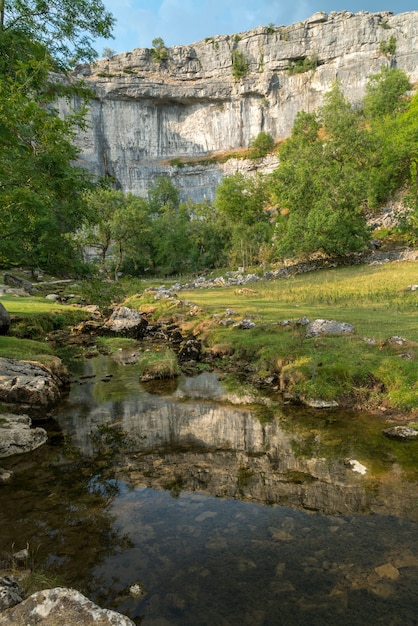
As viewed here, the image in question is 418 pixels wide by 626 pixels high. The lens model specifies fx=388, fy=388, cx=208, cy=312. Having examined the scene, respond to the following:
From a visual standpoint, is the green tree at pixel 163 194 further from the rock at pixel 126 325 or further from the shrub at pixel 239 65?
the rock at pixel 126 325

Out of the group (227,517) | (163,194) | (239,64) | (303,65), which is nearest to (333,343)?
(227,517)

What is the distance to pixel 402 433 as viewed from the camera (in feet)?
30.7

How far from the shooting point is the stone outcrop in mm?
11616

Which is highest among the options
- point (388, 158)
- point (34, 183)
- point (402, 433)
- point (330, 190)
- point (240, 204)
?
point (388, 158)

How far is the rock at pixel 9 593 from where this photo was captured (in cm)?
416

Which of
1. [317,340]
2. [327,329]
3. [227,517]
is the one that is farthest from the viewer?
[327,329]

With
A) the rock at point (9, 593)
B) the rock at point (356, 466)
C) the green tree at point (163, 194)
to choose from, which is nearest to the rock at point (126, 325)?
the rock at point (356, 466)

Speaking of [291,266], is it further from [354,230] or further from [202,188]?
[202,188]

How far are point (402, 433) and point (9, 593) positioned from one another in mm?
8547

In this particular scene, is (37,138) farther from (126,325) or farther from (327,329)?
(126,325)

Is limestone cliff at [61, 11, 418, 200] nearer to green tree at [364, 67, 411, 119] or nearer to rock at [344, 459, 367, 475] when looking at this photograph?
green tree at [364, 67, 411, 119]

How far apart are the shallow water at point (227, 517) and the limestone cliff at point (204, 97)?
10599 cm

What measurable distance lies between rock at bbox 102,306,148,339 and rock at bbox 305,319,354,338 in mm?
11479

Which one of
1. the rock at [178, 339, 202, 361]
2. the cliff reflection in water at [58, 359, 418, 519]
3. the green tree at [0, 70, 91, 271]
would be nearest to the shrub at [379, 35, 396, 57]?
the rock at [178, 339, 202, 361]
